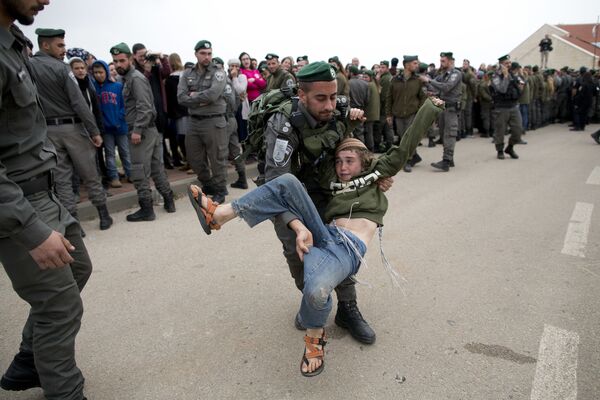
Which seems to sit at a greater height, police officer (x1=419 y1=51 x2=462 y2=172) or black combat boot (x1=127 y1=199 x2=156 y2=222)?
police officer (x1=419 y1=51 x2=462 y2=172)

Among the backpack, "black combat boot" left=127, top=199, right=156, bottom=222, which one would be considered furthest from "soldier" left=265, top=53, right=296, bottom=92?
the backpack

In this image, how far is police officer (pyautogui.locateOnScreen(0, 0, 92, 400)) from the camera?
1650 millimetres

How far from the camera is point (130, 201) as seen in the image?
5.95 metres

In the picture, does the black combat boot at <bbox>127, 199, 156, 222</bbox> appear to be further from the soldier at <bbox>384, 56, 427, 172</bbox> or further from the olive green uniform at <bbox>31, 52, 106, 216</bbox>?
the soldier at <bbox>384, 56, 427, 172</bbox>

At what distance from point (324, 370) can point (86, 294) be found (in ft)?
6.88

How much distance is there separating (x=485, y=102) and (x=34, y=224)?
515 inches

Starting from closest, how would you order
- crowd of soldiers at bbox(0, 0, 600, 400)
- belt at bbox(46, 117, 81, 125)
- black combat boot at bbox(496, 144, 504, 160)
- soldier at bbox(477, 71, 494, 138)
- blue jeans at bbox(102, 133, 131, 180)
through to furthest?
crowd of soldiers at bbox(0, 0, 600, 400) < belt at bbox(46, 117, 81, 125) < blue jeans at bbox(102, 133, 131, 180) < black combat boot at bbox(496, 144, 504, 160) < soldier at bbox(477, 71, 494, 138)

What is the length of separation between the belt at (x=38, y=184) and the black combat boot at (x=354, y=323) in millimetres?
1806

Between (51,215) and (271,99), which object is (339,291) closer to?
(271,99)

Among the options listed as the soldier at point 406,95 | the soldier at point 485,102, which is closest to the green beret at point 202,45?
the soldier at point 406,95

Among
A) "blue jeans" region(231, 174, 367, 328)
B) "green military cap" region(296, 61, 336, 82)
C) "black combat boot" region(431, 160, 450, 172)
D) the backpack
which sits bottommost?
"black combat boot" region(431, 160, 450, 172)

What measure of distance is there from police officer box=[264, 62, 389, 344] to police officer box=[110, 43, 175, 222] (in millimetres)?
3215

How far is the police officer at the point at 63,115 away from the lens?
165 inches

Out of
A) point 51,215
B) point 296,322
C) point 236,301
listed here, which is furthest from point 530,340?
point 51,215
